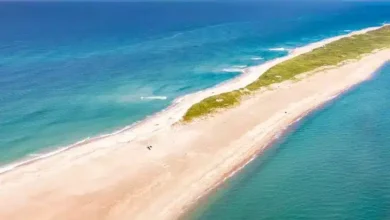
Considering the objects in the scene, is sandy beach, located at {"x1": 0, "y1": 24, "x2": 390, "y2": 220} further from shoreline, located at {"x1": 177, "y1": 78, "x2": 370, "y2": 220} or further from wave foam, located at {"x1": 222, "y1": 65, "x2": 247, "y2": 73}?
wave foam, located at {"x1": 222, "y1": 65, "x2": 247, "y2": 73}

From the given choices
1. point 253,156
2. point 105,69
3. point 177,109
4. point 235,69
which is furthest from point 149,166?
point 235,69

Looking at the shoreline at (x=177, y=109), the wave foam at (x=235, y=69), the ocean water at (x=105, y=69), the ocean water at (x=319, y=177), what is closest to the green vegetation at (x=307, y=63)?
the shoreline at (x=177, y=109)

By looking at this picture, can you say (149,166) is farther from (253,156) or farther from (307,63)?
(307,63)

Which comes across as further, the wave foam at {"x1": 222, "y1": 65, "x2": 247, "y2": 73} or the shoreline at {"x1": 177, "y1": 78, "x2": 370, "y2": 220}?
the wave foam at {"x1": 222, "y1": 65, "x2": 247, "y2": 73}

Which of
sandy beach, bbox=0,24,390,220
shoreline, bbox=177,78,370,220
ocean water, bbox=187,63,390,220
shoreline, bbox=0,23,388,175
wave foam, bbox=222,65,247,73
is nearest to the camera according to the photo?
ocean water, bbox=187,63,390,220

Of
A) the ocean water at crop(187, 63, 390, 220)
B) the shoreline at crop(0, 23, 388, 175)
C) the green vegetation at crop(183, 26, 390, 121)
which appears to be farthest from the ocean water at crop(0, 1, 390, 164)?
the ocean water at crop(187, 63, 390, 220)
